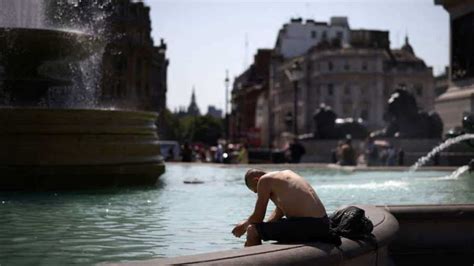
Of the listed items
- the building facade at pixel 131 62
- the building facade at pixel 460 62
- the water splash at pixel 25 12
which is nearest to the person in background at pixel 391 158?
the building facade at pixel 460 62

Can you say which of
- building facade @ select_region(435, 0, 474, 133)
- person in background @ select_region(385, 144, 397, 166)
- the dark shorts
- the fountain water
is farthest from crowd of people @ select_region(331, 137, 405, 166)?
the dark shorts

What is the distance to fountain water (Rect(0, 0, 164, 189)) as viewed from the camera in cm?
1112

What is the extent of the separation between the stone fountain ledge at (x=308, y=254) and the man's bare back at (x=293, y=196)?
0.28 metres

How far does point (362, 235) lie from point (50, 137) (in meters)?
6.95

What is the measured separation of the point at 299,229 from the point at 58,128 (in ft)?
22.7

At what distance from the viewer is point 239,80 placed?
564ft

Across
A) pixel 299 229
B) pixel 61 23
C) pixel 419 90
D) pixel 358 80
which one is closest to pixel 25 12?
pixel 61 23

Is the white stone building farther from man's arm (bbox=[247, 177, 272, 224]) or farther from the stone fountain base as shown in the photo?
man's arm (bbox=[247, 177, 272, 224])

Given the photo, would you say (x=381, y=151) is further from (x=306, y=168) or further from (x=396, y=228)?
(x=396, y=228)

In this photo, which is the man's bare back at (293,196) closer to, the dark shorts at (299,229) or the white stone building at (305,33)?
the dark shorts at (299,229)

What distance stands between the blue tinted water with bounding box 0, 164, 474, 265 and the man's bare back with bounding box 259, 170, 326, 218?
45.4 inches

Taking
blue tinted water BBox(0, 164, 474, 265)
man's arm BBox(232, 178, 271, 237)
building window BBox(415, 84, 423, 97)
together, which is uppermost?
building window BBox(415, 84, 423, 97)

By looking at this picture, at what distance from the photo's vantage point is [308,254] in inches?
176

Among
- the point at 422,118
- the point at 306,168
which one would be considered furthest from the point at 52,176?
the point at 422,118
